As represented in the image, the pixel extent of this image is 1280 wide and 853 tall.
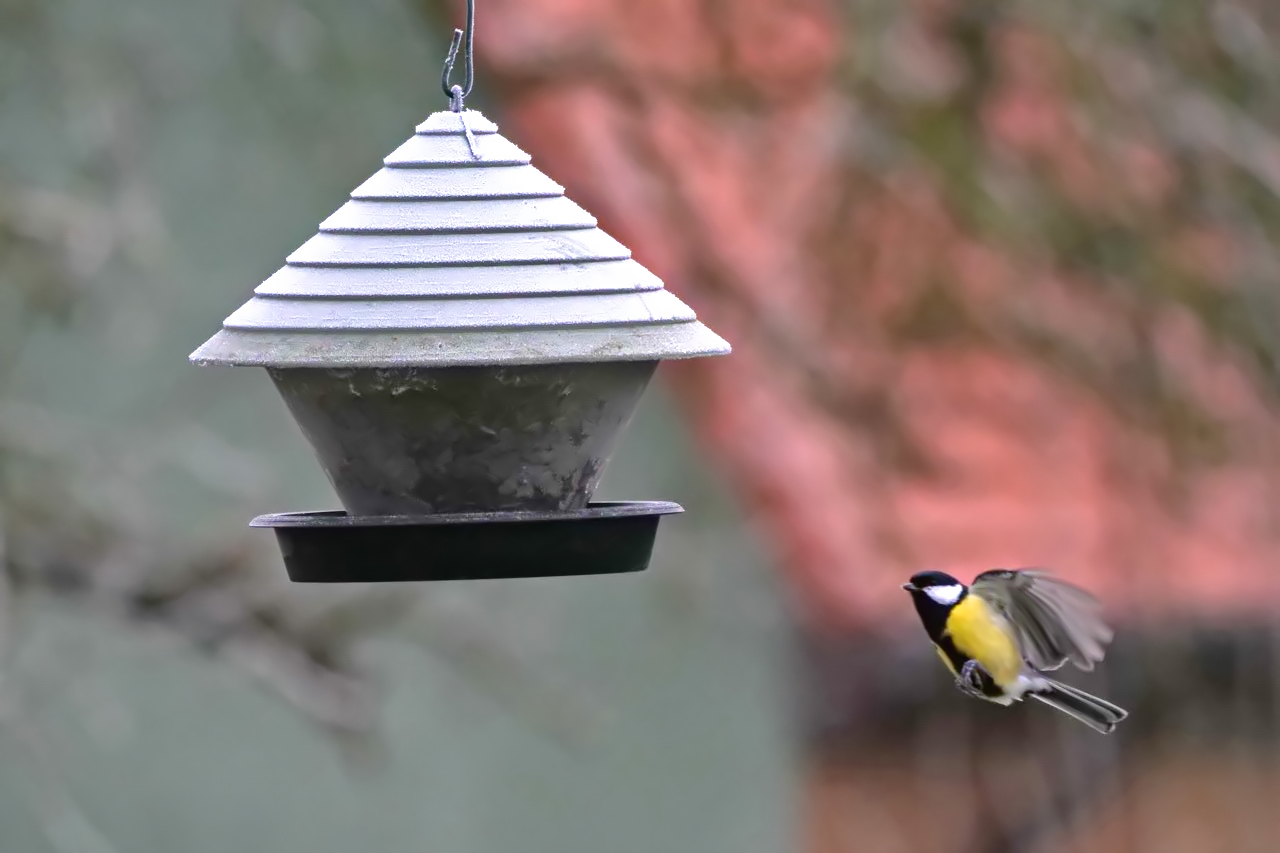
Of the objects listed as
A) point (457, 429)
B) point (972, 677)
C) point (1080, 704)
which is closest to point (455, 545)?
point (457, 429)

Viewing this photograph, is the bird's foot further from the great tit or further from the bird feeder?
the bird feeder

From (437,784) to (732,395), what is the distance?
154cm

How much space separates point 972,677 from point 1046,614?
6.8 inches

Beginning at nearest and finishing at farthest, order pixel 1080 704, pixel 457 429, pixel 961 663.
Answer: pixel 457 429, pixel 961 663, pixel 1080 704

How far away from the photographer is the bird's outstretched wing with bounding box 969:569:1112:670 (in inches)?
134

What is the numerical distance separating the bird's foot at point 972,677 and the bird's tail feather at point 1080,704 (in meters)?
0.13

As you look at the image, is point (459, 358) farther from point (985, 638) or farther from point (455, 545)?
point (985, 638)

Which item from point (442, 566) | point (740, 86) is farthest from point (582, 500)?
point (740, 86)

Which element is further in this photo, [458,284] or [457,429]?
[457,429]

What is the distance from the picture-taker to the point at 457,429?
114 inches

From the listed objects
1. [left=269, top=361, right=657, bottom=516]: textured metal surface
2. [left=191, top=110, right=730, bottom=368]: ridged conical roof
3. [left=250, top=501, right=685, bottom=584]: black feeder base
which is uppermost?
[left=191, top=110, right=730, bottom=368]: ridged conical roof

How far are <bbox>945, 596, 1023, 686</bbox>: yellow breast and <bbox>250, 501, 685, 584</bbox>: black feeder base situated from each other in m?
0.90

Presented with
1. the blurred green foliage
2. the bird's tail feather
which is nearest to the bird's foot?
the bird's tail feather

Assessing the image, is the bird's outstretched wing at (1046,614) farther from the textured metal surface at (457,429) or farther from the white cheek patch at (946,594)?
the textured metal surface at (457,429)
